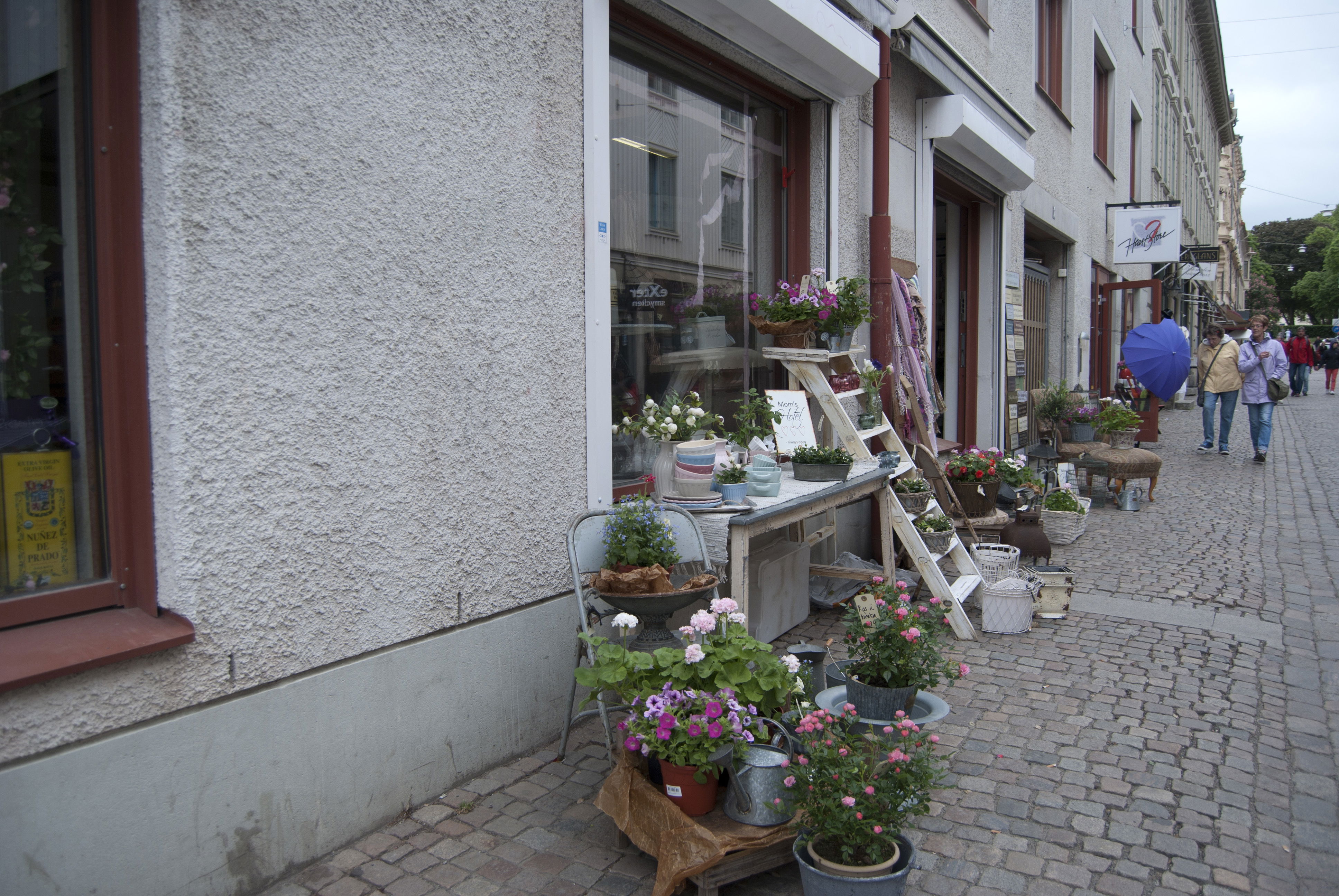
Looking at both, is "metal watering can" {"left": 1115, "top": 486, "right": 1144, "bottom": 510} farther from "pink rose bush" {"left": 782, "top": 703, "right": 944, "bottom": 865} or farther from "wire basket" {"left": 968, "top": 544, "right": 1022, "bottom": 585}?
"pink rose bush" {"left": 782, "top": 703, "right": 944, "bottom": 865}

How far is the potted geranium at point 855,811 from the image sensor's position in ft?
7.66

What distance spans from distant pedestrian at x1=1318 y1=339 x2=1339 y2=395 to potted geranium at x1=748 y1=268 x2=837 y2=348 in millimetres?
29536

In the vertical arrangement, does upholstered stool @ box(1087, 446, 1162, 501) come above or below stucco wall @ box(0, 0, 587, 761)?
below

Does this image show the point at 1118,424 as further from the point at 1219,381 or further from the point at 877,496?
the point at 877,496

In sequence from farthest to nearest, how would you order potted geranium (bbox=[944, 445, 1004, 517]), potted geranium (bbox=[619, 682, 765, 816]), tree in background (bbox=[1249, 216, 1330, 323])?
tree in background (bbox=[1249, 216, 1330, 323])
potted geranium (bbox=[944, 445, 1004, 517])
potted geranium (bbox=[619, 682, 765, 816])

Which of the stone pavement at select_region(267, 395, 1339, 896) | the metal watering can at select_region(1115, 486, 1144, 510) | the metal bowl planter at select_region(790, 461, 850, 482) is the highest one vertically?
the metal bowl planter at select_region(790, 461, 850, 482)

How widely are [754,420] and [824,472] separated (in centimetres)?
47

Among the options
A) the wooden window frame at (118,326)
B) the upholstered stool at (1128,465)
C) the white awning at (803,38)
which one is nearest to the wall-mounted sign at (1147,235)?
the upholstered stool at (1128,465)

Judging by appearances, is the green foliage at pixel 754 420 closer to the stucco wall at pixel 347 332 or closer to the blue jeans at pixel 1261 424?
the stucco wall at pixel 347 332

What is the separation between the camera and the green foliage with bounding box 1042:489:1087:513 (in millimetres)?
7281

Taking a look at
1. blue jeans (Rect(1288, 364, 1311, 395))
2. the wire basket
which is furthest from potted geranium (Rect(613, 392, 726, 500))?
blue jeans (Rect(1288, 364, 1311, 395))

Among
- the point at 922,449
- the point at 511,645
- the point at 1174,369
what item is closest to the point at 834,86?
the point at 922,449

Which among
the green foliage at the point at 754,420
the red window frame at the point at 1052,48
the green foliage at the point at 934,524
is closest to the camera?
the green foliage at the point at 754,420

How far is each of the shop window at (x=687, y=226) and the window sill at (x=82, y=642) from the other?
83.4 inches
